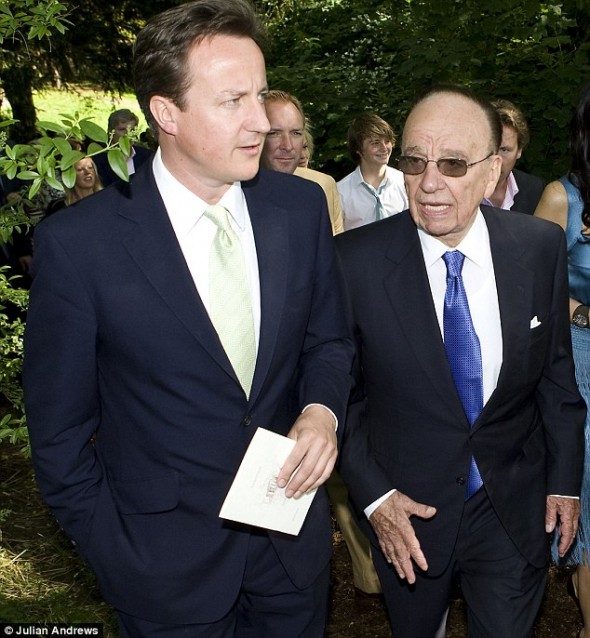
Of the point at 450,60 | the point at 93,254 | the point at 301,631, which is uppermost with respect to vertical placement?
the point at 450,60

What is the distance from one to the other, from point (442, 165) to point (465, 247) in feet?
0.95

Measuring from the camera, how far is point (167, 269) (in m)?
2.53

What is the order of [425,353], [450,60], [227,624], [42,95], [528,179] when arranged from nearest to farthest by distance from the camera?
[227,624] < [425,353] < [528,179] < [450,60] < [42,95]

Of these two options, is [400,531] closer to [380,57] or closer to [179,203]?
[179,203]

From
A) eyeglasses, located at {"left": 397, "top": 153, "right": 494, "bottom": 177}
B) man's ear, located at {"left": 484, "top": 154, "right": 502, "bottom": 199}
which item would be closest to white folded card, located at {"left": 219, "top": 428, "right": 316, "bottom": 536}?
eyeglasses, located at {"left": 397, "top": 153, "right": 494, "bottom": 177}

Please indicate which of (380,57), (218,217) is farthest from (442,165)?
(380,57)

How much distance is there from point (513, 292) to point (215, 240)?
1.11m

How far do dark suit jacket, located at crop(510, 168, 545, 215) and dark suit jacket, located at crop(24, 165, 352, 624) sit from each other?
12.0 ft

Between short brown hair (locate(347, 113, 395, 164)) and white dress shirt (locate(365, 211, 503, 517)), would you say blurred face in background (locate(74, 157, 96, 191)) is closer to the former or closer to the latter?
short brown hair (locate(347, 113, 395, 164))

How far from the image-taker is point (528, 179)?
251 inches

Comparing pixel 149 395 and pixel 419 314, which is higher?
pixel 419 314

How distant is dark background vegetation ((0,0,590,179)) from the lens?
8.78 metres

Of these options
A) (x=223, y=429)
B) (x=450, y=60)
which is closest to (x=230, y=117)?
(x=223, y=429)

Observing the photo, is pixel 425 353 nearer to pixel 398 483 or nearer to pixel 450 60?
pixel 398 483
